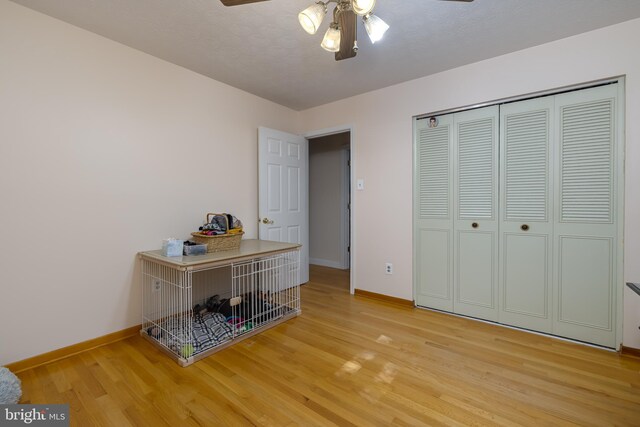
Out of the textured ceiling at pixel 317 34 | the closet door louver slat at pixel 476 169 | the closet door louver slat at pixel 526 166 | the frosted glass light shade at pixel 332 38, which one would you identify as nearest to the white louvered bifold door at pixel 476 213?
Answer: the closet door louver slat at pixel 476 169

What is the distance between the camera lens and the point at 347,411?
1525 millimetres

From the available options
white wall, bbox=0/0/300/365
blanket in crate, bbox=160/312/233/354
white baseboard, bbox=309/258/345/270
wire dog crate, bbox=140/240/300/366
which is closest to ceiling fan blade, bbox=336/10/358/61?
wire dog crate, bbox=140/240/300/366

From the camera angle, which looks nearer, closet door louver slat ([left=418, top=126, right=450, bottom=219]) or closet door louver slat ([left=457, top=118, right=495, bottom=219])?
closet door louver slat ([left=457, top=118, right=495, bottom=219])

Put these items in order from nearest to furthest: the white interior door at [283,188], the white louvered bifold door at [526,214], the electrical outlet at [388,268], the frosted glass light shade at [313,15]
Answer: the frosted glass light shade at [313,15] → the white louvered bifold door at [526,214] → the electrical outlet at [388,268] → the white interior door at [283,188]

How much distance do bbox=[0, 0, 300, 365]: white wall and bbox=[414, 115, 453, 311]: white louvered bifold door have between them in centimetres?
228

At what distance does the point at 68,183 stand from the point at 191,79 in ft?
4.72

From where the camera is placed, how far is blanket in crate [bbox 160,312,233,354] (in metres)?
2.16

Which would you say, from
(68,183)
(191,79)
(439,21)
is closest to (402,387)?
(439,21)

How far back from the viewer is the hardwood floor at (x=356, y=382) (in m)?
1.50

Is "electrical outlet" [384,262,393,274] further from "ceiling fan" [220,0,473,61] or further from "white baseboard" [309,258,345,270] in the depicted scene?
"ceiling fan" [220,0,473,61]

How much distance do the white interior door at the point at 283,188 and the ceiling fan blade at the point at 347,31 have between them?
6.27ft

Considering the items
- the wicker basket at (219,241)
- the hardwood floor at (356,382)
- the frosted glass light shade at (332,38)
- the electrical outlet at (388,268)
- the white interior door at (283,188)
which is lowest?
the hardwood floor at (356,382)

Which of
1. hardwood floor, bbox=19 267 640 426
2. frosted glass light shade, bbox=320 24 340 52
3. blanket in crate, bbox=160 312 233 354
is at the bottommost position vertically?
hardwood floor, bbox=19 267 640 426

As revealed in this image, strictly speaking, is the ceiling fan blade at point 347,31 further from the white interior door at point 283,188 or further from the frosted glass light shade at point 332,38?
the white interior door at point 283,188
